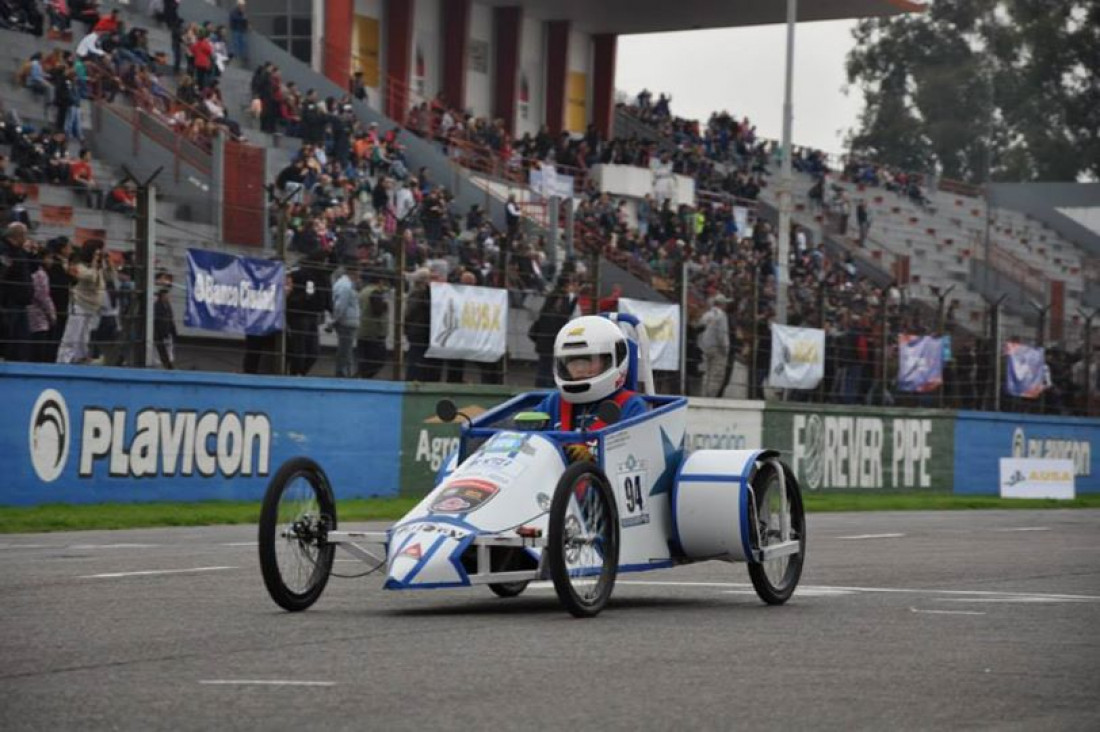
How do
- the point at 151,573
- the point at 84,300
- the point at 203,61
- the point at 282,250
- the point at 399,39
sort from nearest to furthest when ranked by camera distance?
the point at 151,573, the point at 84,300, the point at 282,250, the point at 203,61, the point at 399,39

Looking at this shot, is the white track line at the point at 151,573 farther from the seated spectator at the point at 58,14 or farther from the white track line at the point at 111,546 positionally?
the seated spectator at the point at 58,14

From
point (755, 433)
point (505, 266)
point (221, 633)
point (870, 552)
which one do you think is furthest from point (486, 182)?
point (221, 633)

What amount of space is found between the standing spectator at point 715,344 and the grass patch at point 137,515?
800 centimetres

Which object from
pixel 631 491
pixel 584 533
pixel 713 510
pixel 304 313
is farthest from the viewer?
pixel 304 313

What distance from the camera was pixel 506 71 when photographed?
55688 mm

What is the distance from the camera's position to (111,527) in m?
19.5

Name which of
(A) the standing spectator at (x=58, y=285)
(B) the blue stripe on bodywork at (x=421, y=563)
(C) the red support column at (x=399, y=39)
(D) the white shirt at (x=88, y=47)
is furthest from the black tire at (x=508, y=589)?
(C) the red support column at (x=399, y=39)

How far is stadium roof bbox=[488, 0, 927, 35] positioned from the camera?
5638cm

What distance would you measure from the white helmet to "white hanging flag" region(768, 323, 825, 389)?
1916cm

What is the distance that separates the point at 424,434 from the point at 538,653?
55.4ft

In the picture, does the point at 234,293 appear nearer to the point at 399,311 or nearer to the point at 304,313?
the point at 304,313

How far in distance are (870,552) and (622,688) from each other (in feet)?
33.7

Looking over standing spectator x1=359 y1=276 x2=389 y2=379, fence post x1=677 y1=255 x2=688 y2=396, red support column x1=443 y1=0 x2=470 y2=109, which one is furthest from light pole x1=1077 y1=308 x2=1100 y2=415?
red support column x1=443 y1=0 x2=470 y2=109

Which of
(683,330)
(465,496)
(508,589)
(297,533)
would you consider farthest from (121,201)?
(465,496)
